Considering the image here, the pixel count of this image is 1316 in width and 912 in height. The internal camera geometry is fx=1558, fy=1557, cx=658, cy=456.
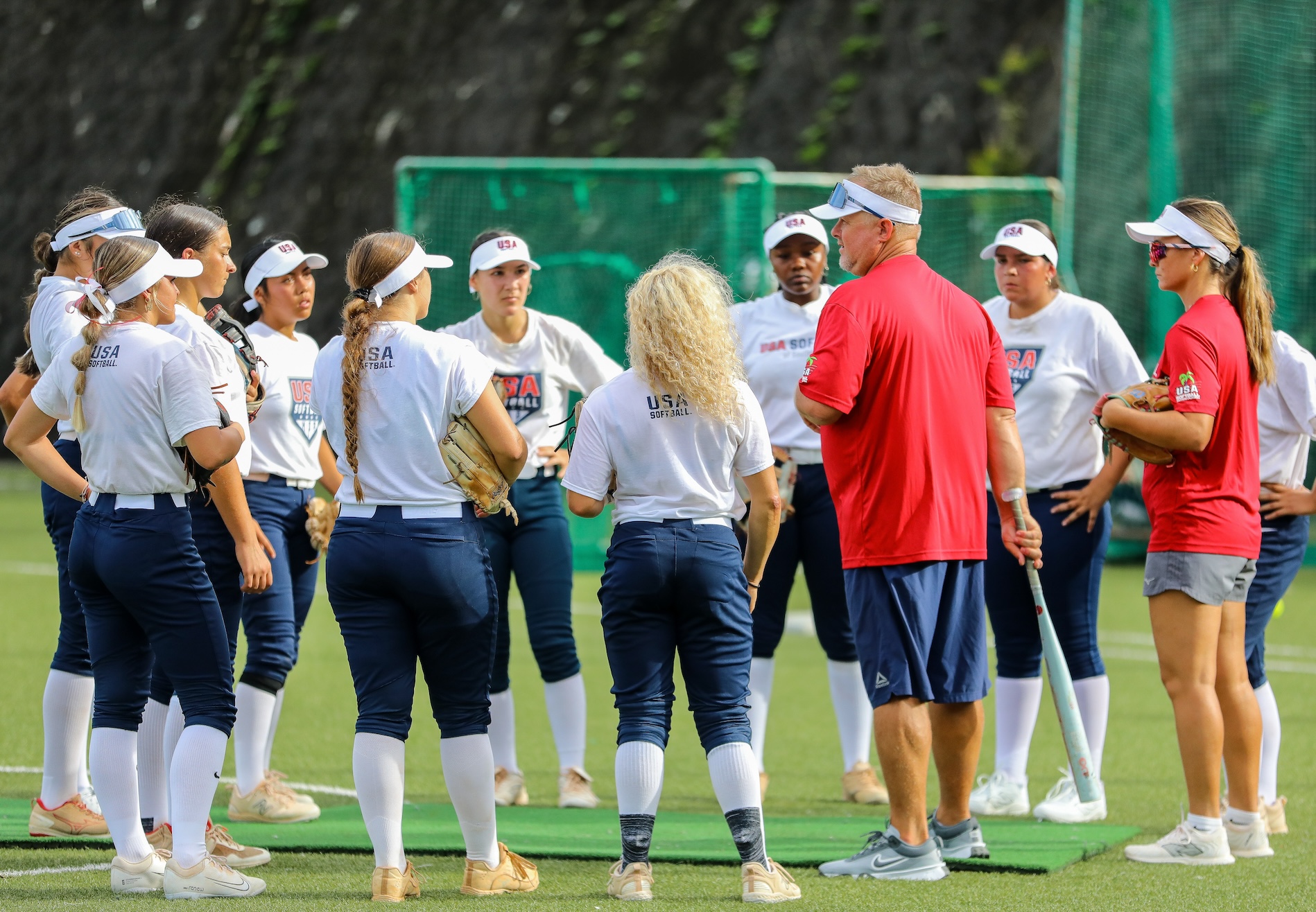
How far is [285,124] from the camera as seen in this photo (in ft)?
82.6

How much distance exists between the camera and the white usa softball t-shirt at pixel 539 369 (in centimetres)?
604

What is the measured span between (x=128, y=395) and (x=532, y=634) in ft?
7.22

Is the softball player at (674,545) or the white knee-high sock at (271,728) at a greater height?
the softball player at (674,545)

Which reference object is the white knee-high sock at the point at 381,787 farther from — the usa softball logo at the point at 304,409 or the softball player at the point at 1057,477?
the softball player at the point at 1057,477

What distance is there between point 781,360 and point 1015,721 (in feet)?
5.40

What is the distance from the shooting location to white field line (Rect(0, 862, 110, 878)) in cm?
464

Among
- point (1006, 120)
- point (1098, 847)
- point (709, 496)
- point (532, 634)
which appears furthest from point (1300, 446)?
point (1006, 120)

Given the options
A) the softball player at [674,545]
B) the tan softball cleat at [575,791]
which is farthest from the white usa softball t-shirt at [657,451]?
the tan softball cleat at [575,791]

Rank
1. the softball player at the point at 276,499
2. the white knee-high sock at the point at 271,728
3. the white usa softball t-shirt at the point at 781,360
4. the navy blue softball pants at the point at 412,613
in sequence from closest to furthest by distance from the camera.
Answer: the navy blue softball pants at the point at 412,613, the softball player at the point at 276,499, the white knee-high sock at the point at 271,728, the white usa softball t-shirt at the point at 781,360

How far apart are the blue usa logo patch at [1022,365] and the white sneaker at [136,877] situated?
11.0 feet

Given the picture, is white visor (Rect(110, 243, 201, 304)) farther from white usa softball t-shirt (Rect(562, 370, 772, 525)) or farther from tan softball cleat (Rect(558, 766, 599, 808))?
tan softball cleat (Rect(558, 766, 599, 808))

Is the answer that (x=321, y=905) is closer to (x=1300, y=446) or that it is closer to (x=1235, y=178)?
(x=1300, y=446)

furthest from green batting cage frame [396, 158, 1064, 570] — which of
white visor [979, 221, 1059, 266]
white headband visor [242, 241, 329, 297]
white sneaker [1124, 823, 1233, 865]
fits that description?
white sneaker [1124, 823, 1233, 865]

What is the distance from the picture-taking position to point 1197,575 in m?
4.79
